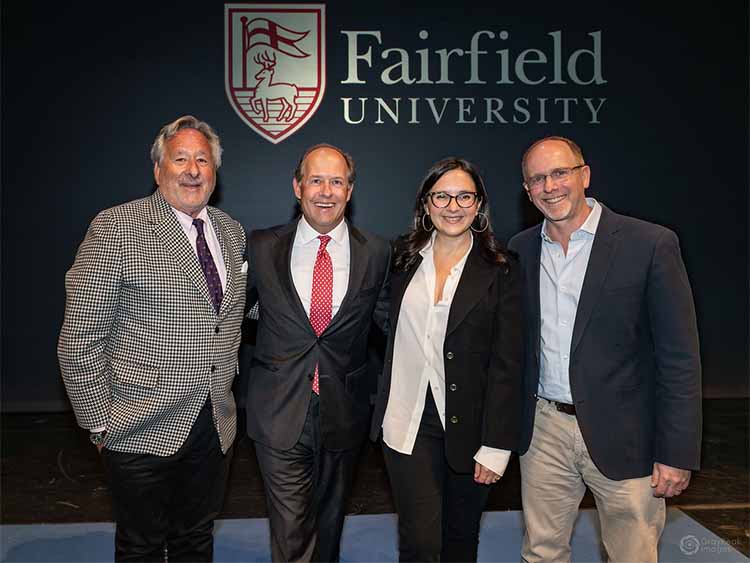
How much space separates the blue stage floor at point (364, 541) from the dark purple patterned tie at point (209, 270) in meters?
1.48

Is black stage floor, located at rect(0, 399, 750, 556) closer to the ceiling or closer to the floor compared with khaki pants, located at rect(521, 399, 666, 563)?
closer to the floor

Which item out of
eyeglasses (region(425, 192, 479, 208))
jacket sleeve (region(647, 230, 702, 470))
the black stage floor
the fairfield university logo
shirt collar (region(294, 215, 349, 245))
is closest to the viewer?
jacket sleeve (region(647, 230, 702, 470))

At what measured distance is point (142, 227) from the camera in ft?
8.10

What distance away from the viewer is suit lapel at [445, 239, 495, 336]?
2426 mm

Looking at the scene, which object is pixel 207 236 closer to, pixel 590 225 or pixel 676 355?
pixel 590 225

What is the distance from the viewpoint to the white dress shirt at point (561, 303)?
7.98 feet

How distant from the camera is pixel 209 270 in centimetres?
258

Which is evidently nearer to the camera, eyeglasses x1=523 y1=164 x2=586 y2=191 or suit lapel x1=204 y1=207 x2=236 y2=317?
eyeglasses x1=523 y1=164 x2=586 y2=191

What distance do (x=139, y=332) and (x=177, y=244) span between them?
33 centimetres

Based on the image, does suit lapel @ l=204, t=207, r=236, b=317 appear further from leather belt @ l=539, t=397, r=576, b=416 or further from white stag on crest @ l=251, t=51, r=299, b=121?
white stag on crest @ l=251, t=51, r=299, b=121

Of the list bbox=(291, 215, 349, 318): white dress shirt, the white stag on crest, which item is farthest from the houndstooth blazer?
the white stag on crest

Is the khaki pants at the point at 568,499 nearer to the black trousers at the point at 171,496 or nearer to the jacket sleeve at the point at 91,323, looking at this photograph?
the black trousers at the point at 171,496

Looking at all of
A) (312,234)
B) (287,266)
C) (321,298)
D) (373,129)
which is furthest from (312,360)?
(373,129)

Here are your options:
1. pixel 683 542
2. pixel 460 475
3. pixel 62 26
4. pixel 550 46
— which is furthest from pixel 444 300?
pixel 62 26
